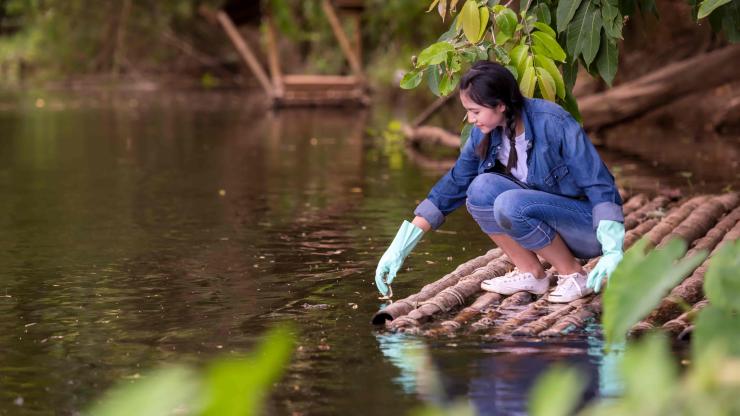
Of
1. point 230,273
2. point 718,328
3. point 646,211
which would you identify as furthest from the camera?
point 646,211

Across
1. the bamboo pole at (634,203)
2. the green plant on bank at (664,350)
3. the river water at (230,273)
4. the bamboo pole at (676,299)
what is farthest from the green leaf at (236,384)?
the bamboo pole at (634,203)

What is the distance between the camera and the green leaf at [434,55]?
6098 millimetres

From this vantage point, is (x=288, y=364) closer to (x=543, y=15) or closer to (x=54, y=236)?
(x=543, y=15)

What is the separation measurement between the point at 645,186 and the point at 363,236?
325cm

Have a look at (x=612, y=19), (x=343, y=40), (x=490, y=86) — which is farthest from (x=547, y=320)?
(x=343, y=40)

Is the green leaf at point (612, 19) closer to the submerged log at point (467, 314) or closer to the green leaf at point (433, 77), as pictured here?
the green leaf at point (433, 77)

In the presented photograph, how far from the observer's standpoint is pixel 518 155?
235 inches

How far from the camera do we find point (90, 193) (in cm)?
1123

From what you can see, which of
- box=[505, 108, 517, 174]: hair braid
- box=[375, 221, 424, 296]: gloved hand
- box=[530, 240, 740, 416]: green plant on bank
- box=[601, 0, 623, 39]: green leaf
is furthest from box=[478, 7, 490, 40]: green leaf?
box=[530, 240, 740, 416]: green plant on bank

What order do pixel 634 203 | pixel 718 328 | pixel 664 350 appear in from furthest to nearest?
1. pixel 634 203
2. pixel 718 328
3. pixel 664 350

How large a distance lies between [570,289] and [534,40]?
1.15 m

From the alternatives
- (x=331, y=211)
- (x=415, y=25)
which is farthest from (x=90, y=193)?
(x=415, y=25)

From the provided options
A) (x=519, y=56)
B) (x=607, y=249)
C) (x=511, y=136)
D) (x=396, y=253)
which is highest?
(x=519, y=56)

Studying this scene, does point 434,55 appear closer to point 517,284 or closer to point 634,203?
point 517,284
